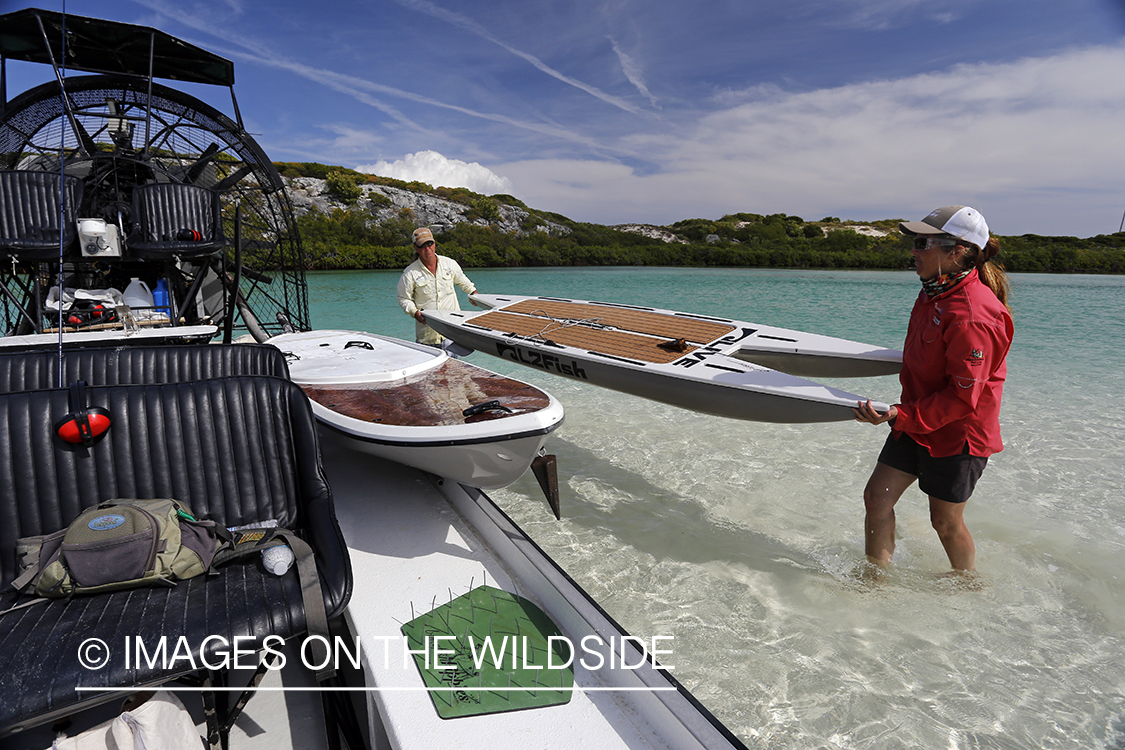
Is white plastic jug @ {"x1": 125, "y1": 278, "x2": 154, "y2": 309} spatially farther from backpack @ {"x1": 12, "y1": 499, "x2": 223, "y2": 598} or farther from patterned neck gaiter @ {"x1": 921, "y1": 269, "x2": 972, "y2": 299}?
patterned neck gaiter @ {"x1": 921, "y1": 269, "x2": 972, "y2": 299}

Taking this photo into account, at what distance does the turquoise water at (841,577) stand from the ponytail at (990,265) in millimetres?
1589

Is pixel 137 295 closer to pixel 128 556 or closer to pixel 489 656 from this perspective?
pixel 128 556

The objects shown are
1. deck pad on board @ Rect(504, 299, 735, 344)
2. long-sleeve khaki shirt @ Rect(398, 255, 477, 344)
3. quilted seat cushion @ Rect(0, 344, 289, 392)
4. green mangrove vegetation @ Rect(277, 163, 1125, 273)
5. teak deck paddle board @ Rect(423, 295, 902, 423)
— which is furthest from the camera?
green mangrove vegetation @ Rect(277, 163, 1125, 273)

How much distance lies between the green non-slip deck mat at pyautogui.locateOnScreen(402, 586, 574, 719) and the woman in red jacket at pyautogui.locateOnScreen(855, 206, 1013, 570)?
1.72 meters

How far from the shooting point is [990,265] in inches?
90.1

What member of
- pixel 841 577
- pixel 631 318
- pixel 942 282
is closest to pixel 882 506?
pixel 841 577

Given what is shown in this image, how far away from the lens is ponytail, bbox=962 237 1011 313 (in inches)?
86.0

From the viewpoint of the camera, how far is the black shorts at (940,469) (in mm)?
2248

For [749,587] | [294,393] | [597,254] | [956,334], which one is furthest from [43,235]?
[597,254]

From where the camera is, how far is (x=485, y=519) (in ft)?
8.05

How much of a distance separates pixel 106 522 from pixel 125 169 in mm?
6180

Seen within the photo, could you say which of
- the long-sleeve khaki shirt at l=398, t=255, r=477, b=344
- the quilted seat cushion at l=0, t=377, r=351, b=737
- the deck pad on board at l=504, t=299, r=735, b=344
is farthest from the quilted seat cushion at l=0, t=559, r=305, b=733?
the long-sleeve khaki shirt at l=398, t=255, r=477, b=344

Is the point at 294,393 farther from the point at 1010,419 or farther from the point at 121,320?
the point at 1010,419

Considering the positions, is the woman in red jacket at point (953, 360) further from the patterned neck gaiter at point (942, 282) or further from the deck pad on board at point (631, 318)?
the deck pad on board at point (631, 318)
